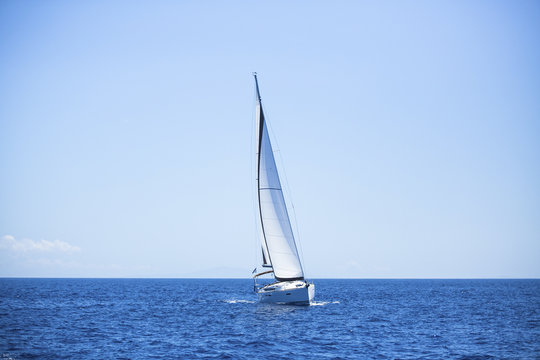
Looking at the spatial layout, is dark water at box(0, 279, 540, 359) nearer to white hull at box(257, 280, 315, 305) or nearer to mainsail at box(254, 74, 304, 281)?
white hull at box(257, 280, 315, 305)

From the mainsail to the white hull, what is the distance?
5.06 ft

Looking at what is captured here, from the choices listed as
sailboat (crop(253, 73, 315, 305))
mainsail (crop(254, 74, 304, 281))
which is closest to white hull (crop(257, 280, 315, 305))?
sailboat (crop(253, 73, 315, 305))

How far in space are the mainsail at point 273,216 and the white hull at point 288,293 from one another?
1.54 m

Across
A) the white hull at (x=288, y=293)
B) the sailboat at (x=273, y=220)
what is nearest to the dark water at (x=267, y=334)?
the white hull at (x=288, y=293)

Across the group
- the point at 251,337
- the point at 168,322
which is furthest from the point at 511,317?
the point at 168,322

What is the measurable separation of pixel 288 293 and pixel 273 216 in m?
7.90

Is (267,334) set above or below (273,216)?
A: below

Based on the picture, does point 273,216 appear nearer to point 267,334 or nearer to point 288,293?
point 288,293

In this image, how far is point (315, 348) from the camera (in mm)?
27391

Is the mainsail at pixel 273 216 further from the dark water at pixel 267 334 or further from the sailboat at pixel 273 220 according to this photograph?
the dark water at pixel 267 334

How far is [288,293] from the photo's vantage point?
143ft

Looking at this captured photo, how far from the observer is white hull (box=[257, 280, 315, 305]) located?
43.4 metres

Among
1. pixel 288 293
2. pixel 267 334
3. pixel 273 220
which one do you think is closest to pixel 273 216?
pixel 273 220

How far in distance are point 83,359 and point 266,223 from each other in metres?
23.9
